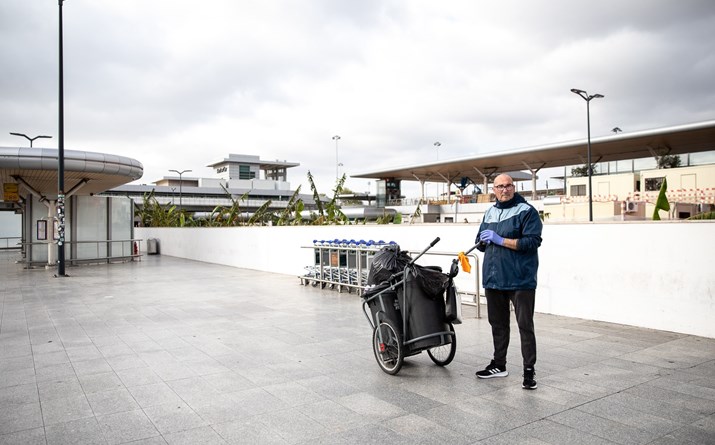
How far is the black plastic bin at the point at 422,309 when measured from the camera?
5.46 m

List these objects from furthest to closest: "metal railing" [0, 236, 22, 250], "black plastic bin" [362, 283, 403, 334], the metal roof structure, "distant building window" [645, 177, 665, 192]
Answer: "distant building window" [645, 177, 665, 192]
"metal railing" [0, 236, 22, 250]
the metal roof structure
"black plastic bin" [362, 283, 403, 334]

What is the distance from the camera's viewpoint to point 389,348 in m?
5.61

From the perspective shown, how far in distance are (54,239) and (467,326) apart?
62.3 ft

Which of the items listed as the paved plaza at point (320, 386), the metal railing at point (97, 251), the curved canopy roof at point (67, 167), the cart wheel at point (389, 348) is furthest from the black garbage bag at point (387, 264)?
the metal railing at point (97, 251)

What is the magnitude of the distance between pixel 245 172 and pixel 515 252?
118254 millimetres

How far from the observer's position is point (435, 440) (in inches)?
152

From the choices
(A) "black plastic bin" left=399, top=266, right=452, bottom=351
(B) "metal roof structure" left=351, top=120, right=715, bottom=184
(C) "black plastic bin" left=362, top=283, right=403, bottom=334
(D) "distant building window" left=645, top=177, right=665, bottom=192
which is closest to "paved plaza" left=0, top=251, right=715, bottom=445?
(A) "black plastic bin" left=399, top=266, right=452, bottom=351

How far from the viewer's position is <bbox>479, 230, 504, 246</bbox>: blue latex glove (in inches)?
201

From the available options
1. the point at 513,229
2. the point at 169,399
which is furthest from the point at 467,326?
the point at 169,399

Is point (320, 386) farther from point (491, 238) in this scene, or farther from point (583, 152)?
point (583, 152)

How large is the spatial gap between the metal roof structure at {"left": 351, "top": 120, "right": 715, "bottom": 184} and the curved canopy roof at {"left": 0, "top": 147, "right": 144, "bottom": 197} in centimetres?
3534

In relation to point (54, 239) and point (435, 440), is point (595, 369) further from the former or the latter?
point (54, 239)

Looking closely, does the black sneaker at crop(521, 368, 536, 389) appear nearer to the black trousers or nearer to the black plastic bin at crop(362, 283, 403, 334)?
the black trousers

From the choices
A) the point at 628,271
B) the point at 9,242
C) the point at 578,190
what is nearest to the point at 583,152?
the point at 578,190
